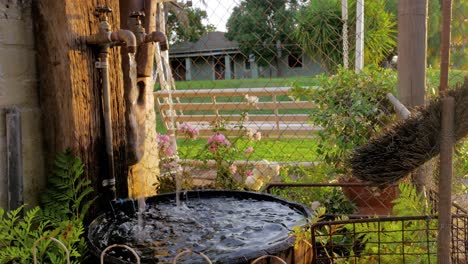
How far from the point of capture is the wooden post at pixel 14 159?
1771 mm

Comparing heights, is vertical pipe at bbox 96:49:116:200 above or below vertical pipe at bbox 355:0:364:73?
below

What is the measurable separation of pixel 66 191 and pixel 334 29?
6.94 feet

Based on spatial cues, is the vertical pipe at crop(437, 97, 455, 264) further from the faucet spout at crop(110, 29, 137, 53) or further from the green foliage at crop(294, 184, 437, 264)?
the faucet spout at crop(110, 29, 137, 53)

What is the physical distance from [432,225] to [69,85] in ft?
4.51

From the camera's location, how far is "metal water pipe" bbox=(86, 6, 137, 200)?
1.86 meters

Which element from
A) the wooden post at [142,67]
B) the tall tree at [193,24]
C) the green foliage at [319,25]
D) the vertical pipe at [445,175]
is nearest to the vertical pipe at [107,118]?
the wooden post at [142,67]

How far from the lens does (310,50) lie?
390 centimetres

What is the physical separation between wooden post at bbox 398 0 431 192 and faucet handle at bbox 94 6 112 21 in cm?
119

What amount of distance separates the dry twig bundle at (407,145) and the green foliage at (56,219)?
3.39 feet

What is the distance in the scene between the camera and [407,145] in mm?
865

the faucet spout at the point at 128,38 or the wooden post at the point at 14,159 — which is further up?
the faucet spout at the point at 128,38

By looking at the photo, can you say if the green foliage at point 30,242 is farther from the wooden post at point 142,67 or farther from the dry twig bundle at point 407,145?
the dry twig bundle at point 407,145

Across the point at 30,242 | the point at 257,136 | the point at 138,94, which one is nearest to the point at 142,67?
the point at 138,94

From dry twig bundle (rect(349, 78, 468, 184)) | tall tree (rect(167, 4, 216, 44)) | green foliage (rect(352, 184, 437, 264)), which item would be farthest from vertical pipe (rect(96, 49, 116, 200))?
dry twig bundle (rect(349, 78, 468, 184))
